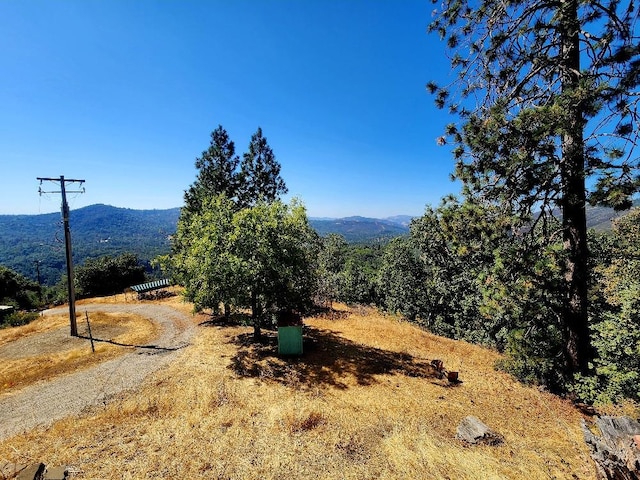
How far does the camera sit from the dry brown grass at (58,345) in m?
12.3

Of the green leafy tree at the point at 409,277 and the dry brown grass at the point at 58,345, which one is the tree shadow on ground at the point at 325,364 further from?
the green leafy tree at the point at 409,277

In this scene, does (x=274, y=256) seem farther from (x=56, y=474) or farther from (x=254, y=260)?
(x=56, y=474)

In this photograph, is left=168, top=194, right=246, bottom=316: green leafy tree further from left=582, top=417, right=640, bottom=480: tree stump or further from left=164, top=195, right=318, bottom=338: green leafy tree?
left=582, top=417, right=640, bottom=480: tree stump

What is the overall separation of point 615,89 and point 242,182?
70.8ft

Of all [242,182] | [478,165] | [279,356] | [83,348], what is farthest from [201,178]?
[478,165]

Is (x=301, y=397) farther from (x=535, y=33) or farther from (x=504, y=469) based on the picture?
(x=535, y=33)

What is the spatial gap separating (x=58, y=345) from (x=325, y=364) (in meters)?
14.3

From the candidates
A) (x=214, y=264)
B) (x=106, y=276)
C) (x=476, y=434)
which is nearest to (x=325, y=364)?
(x=214, y=264)

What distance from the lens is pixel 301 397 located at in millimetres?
9695

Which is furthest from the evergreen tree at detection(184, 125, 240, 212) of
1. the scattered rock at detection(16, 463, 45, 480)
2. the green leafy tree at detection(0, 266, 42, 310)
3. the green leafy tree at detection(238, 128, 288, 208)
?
the green leafy tree at detection(0, 266, 42, 310)

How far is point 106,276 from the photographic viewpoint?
40906 mm

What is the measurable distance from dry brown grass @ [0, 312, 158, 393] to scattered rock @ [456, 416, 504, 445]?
1445 cm

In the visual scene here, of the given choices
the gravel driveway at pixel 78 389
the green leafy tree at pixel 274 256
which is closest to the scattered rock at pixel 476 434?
the green leafy tree at pixel 274 256

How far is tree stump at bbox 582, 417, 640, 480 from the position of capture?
4559 mm
